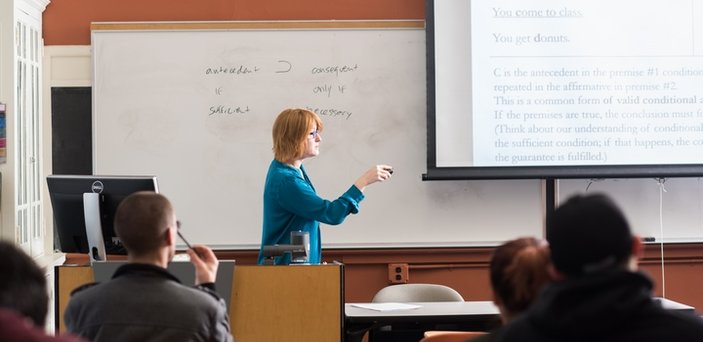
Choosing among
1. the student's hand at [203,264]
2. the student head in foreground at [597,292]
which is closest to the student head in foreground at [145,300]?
the student's hand at [203,264]

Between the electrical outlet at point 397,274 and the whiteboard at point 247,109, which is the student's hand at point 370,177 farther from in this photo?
the electrical outlet at point 397,274

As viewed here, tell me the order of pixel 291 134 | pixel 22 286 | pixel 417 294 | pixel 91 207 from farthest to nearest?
pixel 417 294 → pixel 291 134 → pixel 91 207 → pixel 22 286

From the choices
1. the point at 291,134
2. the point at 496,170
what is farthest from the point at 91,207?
the point at 496,170

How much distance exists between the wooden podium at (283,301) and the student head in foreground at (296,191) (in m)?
0.34

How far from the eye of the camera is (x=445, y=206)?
19.1ft

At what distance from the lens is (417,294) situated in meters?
5.00

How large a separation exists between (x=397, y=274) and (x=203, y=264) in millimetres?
2728

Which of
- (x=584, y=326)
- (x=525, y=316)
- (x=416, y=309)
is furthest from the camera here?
(x=416, y=309)

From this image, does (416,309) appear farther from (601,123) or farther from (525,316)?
(525,316)

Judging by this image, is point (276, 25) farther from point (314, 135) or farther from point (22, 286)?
point (22, 286)

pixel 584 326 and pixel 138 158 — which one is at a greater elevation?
pixel 138 158

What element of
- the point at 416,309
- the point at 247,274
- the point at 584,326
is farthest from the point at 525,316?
the point at 416,309

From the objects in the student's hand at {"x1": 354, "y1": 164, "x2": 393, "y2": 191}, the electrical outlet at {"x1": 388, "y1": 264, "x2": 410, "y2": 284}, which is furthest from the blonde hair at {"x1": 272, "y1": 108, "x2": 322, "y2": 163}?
the electrical outlet at {"x1": 388, "y1": 264, "x2": 410, "y2": 284}

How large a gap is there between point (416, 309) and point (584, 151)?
1.82m
